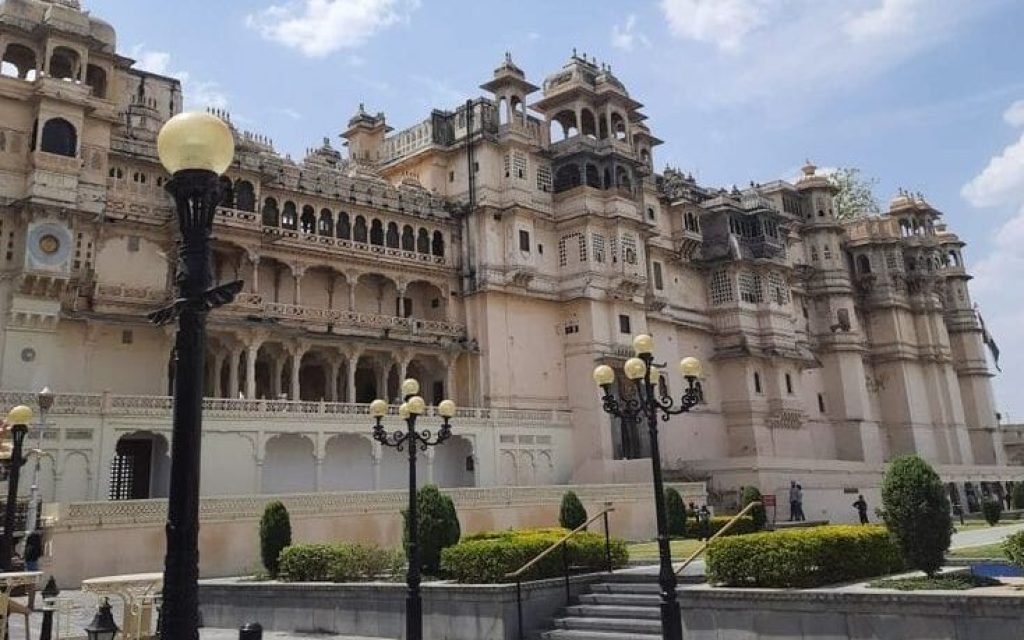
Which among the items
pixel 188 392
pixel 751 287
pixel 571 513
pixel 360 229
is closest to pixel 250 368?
pixel 360 229

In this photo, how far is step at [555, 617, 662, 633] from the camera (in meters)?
14.9

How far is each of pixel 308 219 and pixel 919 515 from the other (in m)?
34.6

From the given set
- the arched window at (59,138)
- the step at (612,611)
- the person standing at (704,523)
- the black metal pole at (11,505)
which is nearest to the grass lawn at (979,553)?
the step at (612,611)

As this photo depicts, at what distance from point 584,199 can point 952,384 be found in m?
45.0

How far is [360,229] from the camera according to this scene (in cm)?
4475

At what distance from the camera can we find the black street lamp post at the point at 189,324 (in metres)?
6.27

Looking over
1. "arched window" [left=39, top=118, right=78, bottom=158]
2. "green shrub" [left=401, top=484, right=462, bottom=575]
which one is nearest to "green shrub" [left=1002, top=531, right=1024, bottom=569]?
"green shrub" [left=401, top=484, right=462, bottom=575]

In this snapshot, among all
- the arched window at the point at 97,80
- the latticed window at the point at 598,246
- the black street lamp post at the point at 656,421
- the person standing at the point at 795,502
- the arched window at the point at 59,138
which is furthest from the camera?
the latticed window at the point at 598,246

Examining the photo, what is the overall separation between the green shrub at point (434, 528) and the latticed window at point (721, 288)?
43792 mm

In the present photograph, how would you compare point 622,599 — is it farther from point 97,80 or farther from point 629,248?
point 629,248

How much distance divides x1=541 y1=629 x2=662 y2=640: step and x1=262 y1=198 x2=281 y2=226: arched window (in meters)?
30.1

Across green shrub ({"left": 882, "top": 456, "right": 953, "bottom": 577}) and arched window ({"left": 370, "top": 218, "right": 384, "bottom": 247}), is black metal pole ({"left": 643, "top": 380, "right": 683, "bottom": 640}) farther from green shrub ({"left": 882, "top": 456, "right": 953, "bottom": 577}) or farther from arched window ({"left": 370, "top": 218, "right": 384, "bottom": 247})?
arched window ({"left": 370, "top": 218, "right": 384, "bottom": 247})

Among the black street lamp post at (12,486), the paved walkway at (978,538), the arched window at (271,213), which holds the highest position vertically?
the arched window at (271,213)

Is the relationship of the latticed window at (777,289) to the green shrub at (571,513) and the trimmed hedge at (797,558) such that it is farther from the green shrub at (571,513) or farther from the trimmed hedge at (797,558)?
the trimmed hedge at (797,558)
